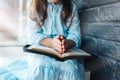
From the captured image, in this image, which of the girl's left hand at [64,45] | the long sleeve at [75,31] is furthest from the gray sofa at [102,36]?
the girl's left hand at [64,45]

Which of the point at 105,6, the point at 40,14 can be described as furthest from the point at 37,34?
the point at 105,6

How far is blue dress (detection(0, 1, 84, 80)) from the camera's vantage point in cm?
91

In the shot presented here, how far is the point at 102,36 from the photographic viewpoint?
3.53 feet

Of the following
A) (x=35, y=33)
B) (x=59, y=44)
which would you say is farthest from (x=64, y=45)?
(x=35, y=33)

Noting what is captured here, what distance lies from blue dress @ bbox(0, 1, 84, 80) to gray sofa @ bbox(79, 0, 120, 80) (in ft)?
0.33

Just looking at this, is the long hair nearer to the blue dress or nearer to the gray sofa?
the blue dress

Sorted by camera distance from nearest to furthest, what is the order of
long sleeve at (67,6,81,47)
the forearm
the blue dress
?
the blue dress
the forearm
long sleeve at (67,6,81,47)

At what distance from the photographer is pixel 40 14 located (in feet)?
3.84

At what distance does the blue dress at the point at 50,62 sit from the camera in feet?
2.99

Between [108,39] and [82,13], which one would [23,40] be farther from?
[108,39]

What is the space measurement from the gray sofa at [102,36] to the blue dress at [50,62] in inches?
4.0

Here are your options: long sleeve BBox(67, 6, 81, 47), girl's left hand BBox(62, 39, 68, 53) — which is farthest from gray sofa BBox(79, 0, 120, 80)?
girl's left hand BBox(62, 39, 68, 53)

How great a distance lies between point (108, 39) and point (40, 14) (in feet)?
1.35

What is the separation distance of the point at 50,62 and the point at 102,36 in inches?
12.8
